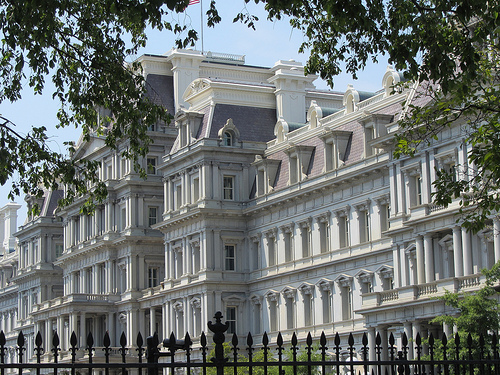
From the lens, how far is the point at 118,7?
1470cm

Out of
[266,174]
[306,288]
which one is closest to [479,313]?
[306,288]

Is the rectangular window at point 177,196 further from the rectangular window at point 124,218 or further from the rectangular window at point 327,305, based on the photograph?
the rectangular window at point 327,305

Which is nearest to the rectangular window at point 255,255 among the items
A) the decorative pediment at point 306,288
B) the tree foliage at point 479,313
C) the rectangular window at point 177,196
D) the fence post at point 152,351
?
the decorative pediment at point 306,288

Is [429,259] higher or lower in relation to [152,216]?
lower

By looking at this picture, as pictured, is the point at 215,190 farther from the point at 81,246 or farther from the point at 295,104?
the point at 81,246

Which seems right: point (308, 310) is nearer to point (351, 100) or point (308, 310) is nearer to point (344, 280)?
point (344, 280)

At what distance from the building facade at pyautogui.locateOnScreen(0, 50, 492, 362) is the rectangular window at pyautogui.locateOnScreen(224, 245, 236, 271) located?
0.09m

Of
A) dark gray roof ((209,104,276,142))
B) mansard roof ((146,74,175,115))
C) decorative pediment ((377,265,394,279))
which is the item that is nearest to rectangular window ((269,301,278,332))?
dark gray roof ((209,104,276,142))

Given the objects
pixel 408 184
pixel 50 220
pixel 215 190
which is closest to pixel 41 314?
pixel 50 220

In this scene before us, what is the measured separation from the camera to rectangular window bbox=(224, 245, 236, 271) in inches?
2421

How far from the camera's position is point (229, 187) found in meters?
61.9

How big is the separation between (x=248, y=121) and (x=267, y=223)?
7.76 meters

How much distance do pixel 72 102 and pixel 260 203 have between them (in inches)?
1543

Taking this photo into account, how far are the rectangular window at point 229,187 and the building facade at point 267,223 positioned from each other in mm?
97
